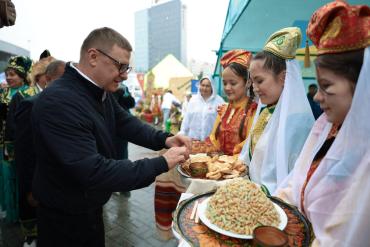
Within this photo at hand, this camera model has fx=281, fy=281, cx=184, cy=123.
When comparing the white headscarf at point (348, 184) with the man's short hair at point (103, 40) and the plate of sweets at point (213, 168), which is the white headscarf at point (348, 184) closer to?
the plate of sweets at point (213, 168)

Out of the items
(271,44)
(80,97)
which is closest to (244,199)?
(80,97)

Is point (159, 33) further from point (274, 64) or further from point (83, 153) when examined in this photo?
point (83, 153)

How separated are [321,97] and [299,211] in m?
0.70

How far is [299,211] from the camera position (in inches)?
66.2

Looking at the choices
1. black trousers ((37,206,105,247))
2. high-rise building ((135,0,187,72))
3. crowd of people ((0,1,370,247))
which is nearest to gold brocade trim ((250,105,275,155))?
crowd of people ((0,1,370,247))

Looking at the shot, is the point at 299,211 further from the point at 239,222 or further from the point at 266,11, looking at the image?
the point at 266,11

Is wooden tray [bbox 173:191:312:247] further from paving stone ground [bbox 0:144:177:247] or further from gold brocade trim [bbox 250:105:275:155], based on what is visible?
paving stone ground [bbox 0:144:177:247]

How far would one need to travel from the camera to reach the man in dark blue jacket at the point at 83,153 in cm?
183

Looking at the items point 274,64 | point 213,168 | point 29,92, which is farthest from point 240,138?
point 29,92

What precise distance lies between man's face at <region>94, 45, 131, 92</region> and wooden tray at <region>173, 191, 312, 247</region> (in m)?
1.13

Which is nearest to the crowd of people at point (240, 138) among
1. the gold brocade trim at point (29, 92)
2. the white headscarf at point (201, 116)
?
the gold brocade trim at point (29, 92)

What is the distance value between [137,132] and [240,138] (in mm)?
1243

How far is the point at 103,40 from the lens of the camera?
7.01 ft

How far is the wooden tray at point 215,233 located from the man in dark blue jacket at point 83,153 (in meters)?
0.46
